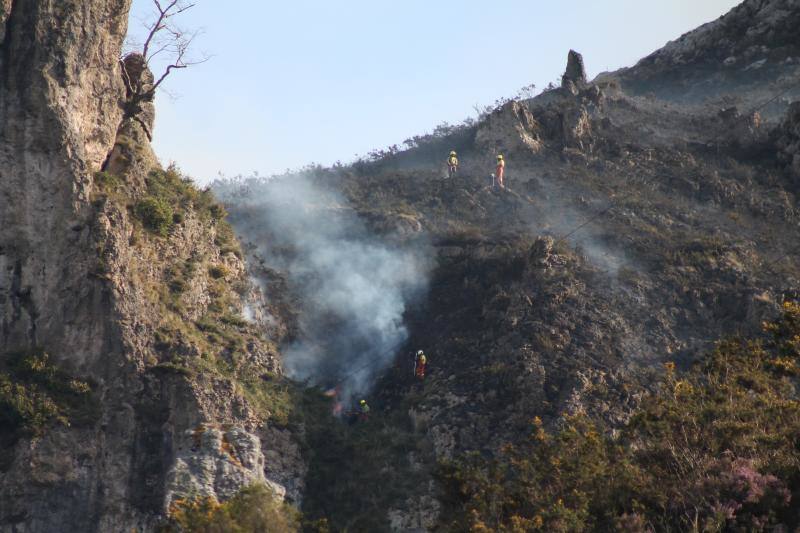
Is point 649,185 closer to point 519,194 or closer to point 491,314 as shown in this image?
point 519,194

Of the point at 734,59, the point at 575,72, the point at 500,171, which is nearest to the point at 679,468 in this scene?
the point at 500,171

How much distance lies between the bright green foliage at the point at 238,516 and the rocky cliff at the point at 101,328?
385 cm

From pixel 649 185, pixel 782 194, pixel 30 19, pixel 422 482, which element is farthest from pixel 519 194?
pixel 30 19

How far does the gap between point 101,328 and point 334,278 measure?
12573mm

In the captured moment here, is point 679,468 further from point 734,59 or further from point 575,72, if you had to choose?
point 734,59

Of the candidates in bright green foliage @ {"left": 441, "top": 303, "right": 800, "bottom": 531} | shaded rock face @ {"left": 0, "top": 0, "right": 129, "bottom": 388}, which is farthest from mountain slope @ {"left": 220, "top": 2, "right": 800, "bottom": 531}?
shaded rock face @ {"left": 0, "top": 0, "right": 129, "bottom": 388}

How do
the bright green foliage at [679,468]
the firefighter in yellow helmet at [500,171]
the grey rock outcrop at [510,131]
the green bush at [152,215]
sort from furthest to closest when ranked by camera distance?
the grey rock outcrop at [510,131], the firefighter in yellow helmet at [500,171], the green bush at [152,215], the bright green foliage at [679,468]

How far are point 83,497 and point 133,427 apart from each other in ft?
7.53

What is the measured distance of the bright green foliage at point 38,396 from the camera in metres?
28.4

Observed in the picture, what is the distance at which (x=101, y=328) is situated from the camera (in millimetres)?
29906

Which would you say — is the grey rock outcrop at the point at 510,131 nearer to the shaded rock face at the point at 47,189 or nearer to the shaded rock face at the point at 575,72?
the shaded rock face at the point at 575,72

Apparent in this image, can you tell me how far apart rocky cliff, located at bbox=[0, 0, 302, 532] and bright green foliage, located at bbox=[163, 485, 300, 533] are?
3.85 meters

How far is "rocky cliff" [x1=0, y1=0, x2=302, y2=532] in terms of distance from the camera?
28.2 metres

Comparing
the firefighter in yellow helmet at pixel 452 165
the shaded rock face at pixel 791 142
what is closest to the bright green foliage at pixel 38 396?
the firefighter in yellow helmet at pixel 452 165
